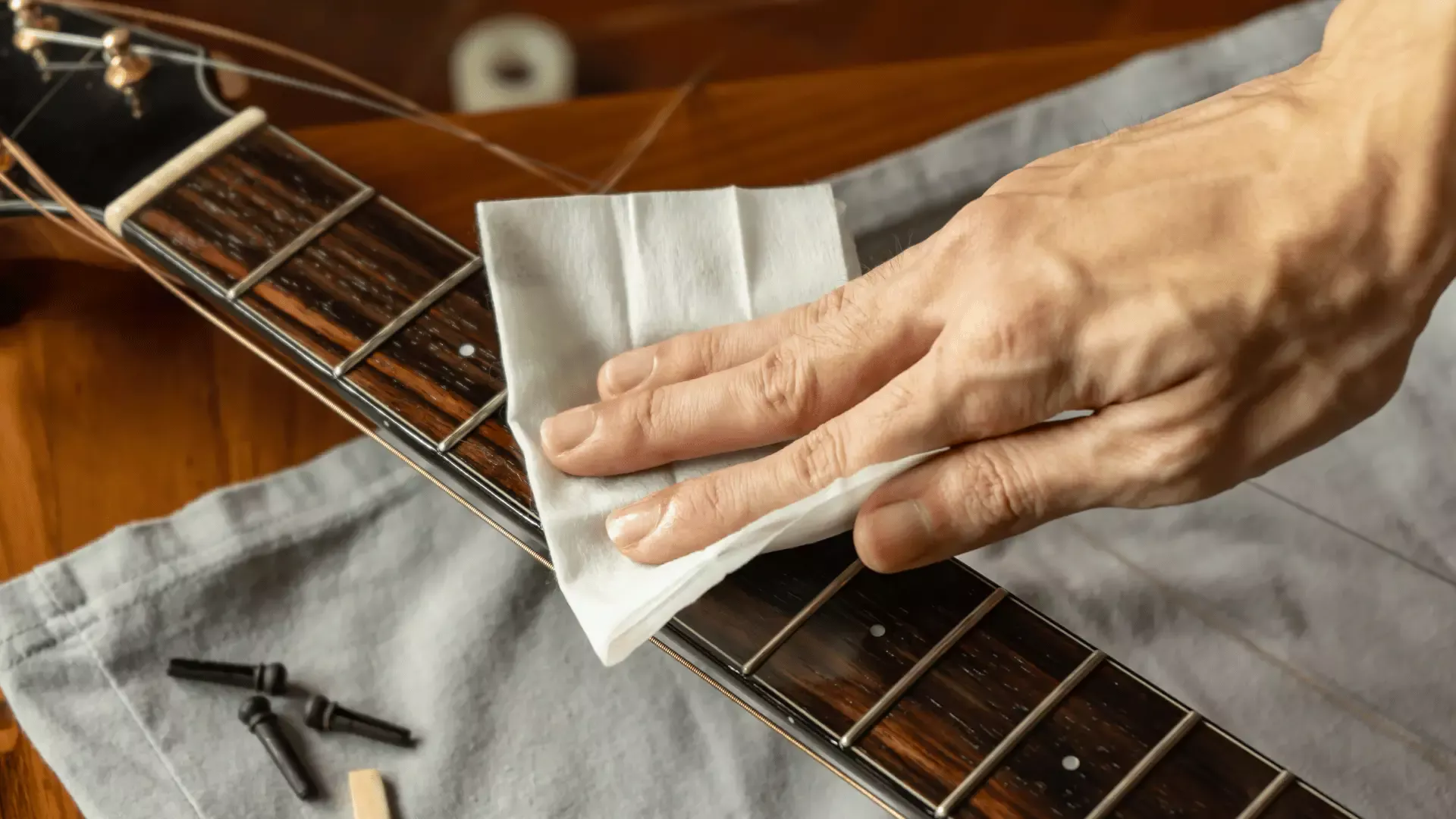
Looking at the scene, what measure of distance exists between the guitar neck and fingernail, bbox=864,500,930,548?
4 cm

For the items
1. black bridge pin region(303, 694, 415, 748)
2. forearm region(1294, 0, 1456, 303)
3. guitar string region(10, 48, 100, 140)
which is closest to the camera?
forearm region(1294, 0, 1456, 303)

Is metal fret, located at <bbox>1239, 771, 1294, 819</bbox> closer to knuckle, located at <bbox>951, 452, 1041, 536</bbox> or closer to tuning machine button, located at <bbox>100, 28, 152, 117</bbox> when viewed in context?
knuckle, located at <bbox>951, 452, 1041, 536</bbox>

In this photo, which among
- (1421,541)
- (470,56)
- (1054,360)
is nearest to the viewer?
(1054,360)

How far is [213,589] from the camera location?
1.84 ft

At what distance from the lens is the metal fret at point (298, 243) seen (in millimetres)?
556

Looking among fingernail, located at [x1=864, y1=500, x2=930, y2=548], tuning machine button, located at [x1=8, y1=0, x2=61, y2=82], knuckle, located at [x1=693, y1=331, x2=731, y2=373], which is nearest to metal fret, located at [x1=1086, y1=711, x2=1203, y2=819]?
fingernail, located at [x1=864, y1=500, x2=930, y2=548]

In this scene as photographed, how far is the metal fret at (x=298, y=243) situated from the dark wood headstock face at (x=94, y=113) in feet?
0.31

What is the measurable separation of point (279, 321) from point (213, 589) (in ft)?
0.41

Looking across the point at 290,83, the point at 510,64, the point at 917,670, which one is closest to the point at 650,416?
the point at 917,670

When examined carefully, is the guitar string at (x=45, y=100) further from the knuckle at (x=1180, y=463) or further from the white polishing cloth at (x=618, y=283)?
the knuckle at (x=1180, y=463)

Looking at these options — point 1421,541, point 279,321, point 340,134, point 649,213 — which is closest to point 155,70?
point 340,134

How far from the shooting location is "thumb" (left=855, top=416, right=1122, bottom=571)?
0.43 metres

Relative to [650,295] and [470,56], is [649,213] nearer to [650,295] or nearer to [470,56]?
[650,295]

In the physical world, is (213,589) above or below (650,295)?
below
